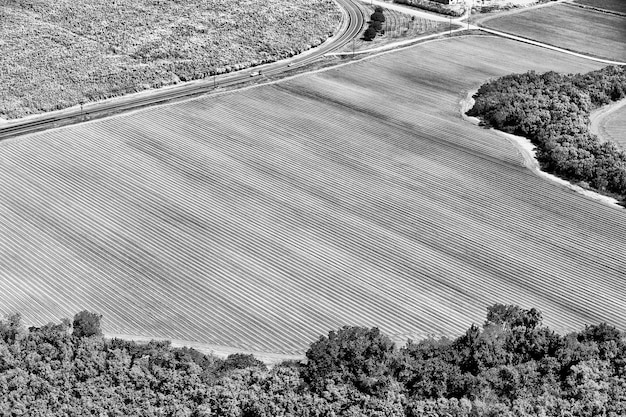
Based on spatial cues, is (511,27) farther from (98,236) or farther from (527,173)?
(98,236)

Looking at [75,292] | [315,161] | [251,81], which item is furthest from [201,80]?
[75,292]

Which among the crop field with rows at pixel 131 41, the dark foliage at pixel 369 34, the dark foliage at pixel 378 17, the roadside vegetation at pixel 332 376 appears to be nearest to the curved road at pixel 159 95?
the crop field with rows at pixel 131 41

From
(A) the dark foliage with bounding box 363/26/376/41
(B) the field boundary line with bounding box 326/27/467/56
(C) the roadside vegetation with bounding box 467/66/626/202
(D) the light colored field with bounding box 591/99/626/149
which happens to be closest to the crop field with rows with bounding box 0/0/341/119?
(A) the dark foliage with bounding box 363/26/376/41

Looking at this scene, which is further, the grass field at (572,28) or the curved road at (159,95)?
the grass field at (572,28)

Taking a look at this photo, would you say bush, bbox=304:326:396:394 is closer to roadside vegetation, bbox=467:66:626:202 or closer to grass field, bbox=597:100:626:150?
roadside vegetation, bbox=467:66:626:202

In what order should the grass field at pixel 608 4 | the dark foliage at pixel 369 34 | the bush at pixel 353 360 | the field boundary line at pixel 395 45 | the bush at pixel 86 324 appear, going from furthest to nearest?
the grass field at pixel 608 4
the dark foliage at pixel 369 34
the field boundary line at pixel 395 45
the bush at pixel 86 324
the bush at pixel 353 360

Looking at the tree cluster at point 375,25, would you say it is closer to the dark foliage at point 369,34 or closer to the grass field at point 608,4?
the dark foliage at point 369,34
